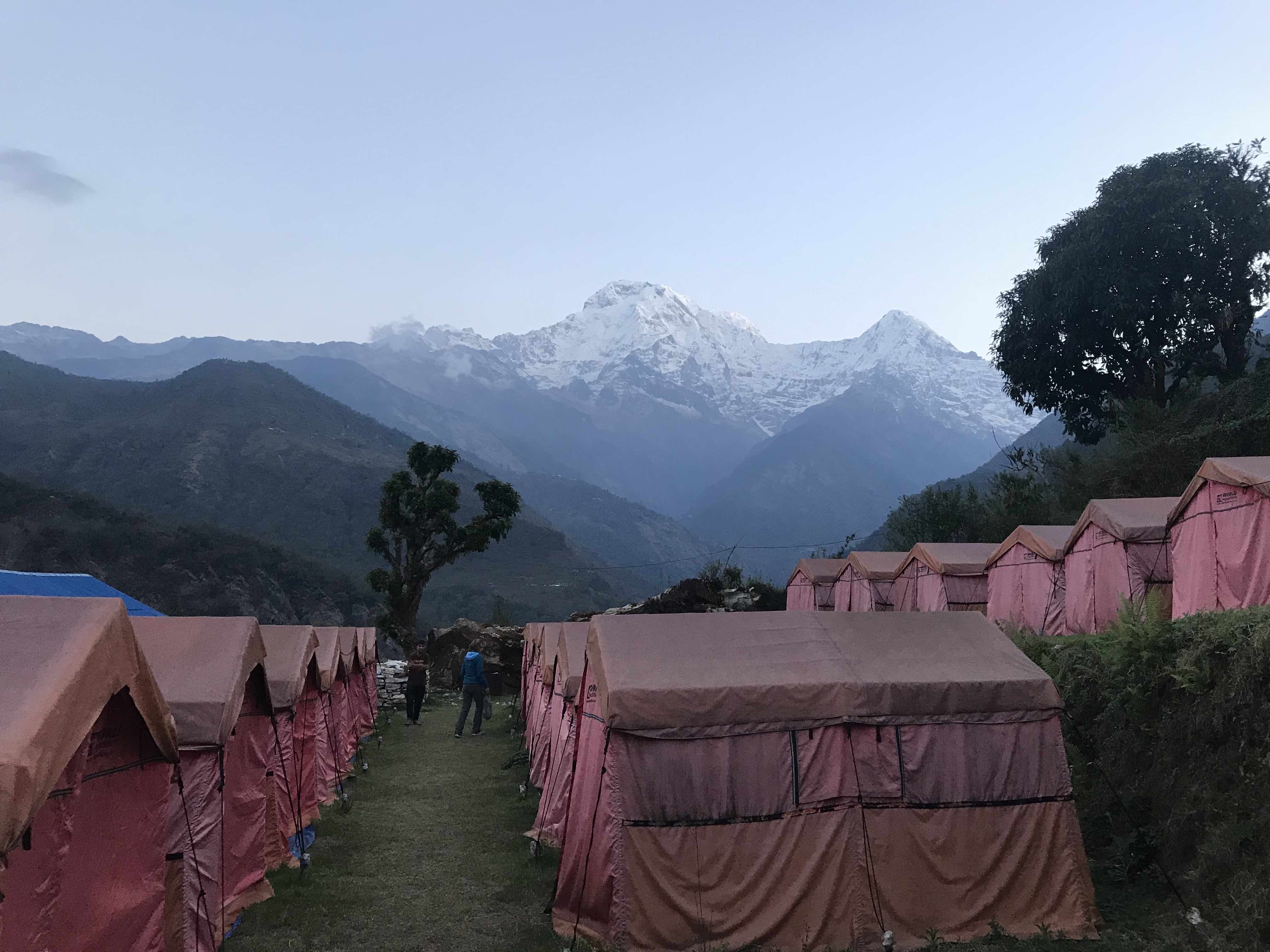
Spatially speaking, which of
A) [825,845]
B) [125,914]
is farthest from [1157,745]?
[125,914]

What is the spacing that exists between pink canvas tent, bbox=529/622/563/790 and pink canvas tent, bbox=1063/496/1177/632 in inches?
407

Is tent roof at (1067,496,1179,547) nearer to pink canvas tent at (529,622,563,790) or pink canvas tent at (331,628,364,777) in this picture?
pink canvas tent at (529,622,563,790)

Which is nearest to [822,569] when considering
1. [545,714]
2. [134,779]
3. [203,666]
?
[545,714]

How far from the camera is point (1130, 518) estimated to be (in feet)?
58.9

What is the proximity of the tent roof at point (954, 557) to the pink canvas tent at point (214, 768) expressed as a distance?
2025 cm

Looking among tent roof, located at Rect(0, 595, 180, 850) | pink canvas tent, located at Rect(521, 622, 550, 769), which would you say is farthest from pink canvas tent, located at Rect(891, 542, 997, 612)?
tent roof, located at Rect(0, 595, 180, 850)

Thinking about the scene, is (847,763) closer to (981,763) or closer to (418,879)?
(981,763)

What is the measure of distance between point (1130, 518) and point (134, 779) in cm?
1788

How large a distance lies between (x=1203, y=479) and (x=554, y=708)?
38.3 feet

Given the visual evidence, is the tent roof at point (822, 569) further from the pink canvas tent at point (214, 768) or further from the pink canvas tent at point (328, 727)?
the pink canvas tent at point (214, 768)

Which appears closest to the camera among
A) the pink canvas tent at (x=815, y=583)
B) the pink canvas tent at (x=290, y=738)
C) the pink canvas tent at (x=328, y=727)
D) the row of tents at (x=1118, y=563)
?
the pink canvas tent at (x=290, y=738)

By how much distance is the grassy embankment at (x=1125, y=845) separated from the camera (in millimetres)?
8047

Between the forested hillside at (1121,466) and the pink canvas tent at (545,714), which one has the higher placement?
the forested hillside at (1121,466)

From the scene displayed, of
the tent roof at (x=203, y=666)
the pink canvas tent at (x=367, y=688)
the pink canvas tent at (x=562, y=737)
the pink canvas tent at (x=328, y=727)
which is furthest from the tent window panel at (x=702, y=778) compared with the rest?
the pink canvas tent at (x=367, y=688)
